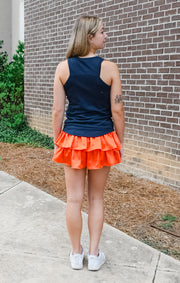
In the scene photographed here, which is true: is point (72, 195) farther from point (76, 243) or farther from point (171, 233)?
point (171, 233)

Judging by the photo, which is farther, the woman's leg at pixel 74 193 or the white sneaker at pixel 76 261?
the white sneaker at pixel 76 261

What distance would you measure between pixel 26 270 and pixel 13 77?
761cm

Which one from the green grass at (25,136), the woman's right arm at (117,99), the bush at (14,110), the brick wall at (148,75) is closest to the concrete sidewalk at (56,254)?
the woman's right arm at (117,99)

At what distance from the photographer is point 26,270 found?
117 inches

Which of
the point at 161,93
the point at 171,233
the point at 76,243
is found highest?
the point at 161,93

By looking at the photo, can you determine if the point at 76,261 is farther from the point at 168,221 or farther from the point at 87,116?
the point at 168,221

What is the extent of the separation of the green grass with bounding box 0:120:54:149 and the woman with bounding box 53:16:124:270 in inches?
200

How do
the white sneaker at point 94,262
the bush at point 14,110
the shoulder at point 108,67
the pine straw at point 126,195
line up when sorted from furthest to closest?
1. the bush at point 14,110
2. the pine straw at point 126,195
3. the white sneaker at point 94,262
4. the shoulder at point 108,67

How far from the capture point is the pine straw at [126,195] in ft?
12.7

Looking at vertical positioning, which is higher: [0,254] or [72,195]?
[72,195]

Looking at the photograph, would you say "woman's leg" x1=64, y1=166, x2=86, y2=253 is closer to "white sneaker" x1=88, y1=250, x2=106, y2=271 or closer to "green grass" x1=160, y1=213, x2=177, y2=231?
"white sneaker" x1=88, y1=250, x2=106, y2=271

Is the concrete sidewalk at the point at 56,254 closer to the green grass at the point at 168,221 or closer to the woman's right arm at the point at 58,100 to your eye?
the green grass at the point at 168,221

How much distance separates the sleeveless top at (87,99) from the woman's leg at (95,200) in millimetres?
336

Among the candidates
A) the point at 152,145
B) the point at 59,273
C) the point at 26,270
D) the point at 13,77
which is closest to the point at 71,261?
the point at 59,273
